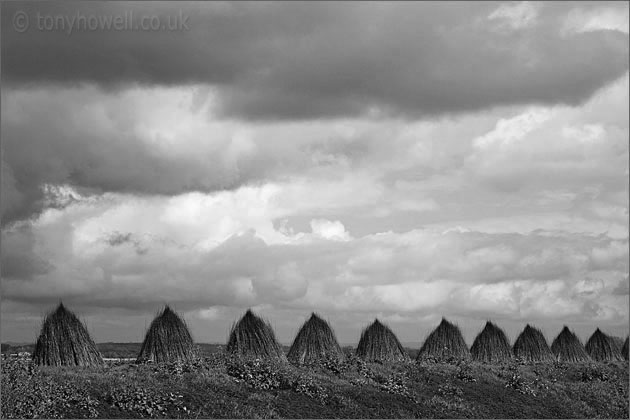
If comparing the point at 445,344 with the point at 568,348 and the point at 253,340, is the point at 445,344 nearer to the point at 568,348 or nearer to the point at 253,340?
the point at 568,348

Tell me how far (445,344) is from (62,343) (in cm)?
1952

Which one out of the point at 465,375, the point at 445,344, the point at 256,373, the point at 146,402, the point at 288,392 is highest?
the point at 445,344

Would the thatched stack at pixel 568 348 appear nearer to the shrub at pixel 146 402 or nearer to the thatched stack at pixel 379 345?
the thatched stack at pixel 379 345

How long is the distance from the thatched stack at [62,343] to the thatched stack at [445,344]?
1775cm

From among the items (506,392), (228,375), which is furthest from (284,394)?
(506,392)

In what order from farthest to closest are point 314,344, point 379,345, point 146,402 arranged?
point 379,345
point 314,344
point 146,402

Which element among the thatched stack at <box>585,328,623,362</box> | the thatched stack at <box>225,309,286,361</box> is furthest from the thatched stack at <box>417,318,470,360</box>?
the thatched stack at <box>585,328,623,362</box>

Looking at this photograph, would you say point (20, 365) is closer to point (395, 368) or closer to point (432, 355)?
point (395, 368)

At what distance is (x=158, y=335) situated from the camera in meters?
25.9

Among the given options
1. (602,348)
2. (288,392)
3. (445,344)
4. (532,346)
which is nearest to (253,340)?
(288,392)

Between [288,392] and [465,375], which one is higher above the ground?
[465,375]

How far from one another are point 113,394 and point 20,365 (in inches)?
106

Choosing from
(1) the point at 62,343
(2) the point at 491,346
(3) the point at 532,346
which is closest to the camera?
(1) the point at 62,343

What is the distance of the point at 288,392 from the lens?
24156 millimetres
